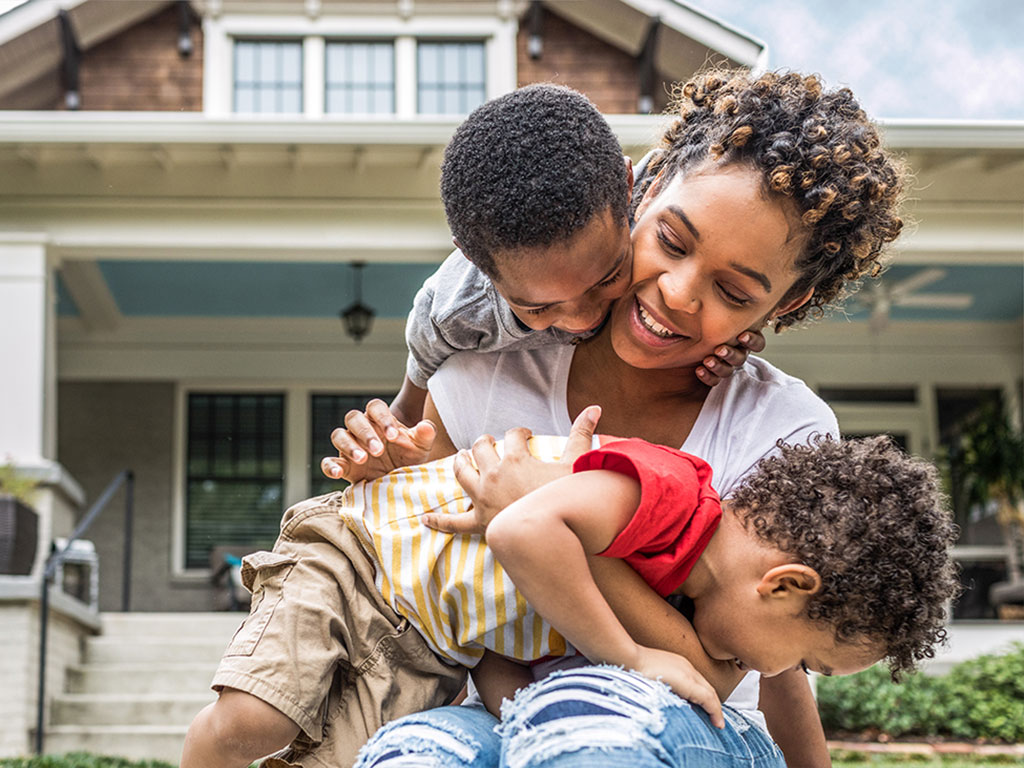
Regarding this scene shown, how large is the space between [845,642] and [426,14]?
431 inches

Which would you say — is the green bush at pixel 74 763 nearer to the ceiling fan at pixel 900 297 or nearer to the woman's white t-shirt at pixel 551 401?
the woman's white t-shirt at pixel 551 401

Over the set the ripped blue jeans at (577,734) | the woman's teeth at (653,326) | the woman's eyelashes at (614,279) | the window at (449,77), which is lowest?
the ripped blue jeans at (577,734)

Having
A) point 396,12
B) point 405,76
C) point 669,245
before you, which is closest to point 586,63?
point 405,76

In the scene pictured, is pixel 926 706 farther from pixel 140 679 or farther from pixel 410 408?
pixel 410 408

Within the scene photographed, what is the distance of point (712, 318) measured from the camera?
A: 198 centimetres

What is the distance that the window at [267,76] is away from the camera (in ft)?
38.8

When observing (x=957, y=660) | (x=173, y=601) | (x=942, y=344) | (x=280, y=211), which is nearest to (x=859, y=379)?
(x=942, y=344)

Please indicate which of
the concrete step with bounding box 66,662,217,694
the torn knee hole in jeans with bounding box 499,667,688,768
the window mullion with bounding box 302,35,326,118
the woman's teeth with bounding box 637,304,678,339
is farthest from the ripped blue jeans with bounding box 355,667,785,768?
the window mullion with bounding box 302,35,326,118

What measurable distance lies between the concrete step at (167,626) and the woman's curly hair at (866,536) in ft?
24.4

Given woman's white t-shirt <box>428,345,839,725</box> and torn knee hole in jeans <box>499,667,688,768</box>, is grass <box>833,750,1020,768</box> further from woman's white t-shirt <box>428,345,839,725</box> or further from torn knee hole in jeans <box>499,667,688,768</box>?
torn knee hole in jeans <box>499,667,688,768</box>

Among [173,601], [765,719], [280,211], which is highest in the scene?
[280,211]

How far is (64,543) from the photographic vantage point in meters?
8.11

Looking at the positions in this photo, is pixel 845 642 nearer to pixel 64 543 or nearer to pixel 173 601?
pixel 64 543

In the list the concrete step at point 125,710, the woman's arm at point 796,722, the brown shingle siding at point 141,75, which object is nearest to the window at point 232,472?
the brown shingle siding at point 141,75
